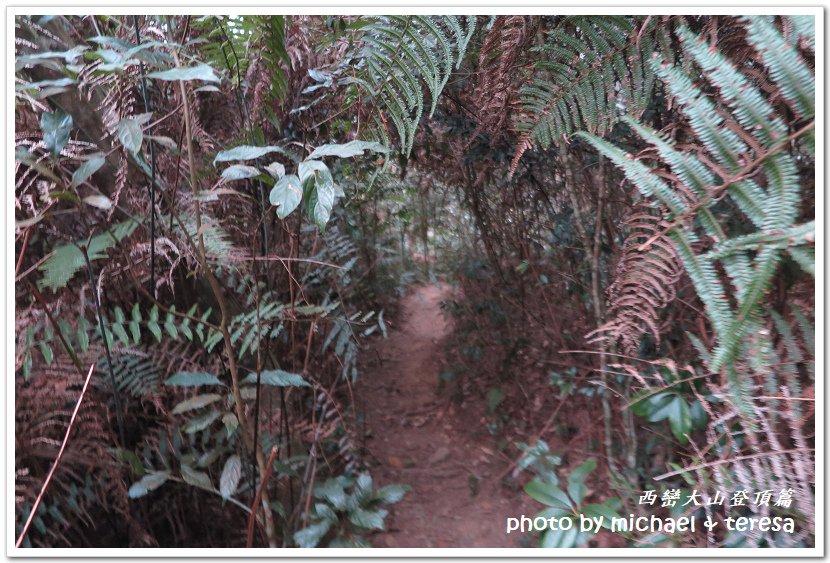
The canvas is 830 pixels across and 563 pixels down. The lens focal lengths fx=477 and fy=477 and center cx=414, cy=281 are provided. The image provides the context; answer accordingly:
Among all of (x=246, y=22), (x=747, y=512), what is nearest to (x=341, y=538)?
(x=747, y=512)

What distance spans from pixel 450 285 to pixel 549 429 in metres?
1.58

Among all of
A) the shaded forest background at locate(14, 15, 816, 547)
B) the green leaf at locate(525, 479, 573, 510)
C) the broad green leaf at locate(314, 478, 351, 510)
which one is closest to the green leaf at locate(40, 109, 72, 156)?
the shaded forest background at locate(14, 15, 816, 547)

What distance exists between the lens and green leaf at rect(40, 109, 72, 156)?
0.86m

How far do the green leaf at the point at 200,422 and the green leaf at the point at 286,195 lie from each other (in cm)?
62

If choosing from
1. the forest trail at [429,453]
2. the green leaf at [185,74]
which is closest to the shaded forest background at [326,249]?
the green leaf at [185,74]

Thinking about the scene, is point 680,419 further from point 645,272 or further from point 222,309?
point 222,309

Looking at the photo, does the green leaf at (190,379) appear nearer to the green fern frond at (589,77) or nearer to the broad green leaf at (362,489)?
the broad green leaf at (362,489)

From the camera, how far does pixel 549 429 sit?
81.3 inches

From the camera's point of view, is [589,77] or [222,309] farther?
[589,77]

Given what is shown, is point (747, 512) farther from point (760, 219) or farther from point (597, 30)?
point (597, 30)

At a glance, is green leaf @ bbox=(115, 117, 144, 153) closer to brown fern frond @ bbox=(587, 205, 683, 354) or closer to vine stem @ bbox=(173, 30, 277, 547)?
vine stem @ bbox=(173, 30, 277, 547)

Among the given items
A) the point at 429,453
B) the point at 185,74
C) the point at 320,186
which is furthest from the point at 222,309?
the point at 429,453

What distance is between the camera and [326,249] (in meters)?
1.96

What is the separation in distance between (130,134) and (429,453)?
5.87ft
